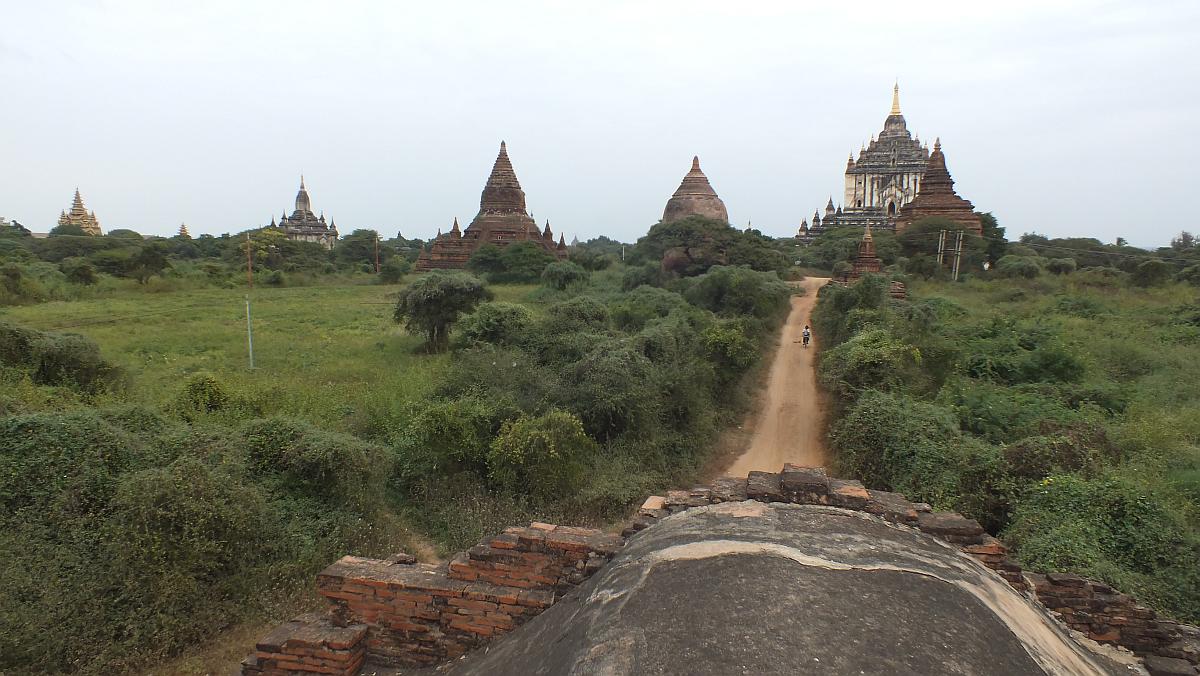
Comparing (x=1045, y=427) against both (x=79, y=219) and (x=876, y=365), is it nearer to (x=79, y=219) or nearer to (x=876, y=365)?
(x=876, y=365)

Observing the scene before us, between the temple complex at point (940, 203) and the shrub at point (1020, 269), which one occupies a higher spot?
the temple complex at point (940, 203)

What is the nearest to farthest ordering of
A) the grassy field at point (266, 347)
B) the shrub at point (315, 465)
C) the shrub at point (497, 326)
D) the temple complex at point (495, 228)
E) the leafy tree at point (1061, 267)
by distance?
the shrub at point (315, 465)
the grassy field at point (266, 347)
the shrub at point (497, 326)
the leafy tree at point (1061, 267)
the temple complex at point (495, 228)

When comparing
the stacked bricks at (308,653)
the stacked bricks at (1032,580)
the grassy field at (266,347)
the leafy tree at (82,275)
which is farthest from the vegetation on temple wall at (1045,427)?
the leafy tree at (82,275)

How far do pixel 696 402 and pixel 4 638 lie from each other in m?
10.0

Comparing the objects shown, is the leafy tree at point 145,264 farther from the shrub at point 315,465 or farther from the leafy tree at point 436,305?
the shrub at point 315,465

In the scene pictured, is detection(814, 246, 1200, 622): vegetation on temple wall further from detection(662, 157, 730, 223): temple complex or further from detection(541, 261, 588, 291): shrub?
detection(662, 157, 730, 223): temple complex

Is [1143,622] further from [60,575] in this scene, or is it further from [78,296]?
[78,296]

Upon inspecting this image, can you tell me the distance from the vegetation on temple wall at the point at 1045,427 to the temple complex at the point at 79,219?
6881 cm

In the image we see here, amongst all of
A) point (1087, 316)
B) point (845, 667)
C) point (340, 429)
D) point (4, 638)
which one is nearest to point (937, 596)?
point (845, 667)

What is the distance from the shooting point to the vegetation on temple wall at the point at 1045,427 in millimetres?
6449

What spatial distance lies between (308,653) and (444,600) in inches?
39.6

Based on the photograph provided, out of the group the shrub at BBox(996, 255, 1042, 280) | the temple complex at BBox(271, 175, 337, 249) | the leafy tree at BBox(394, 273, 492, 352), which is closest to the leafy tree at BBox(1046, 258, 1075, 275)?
the shrub at BBox(996, 255, 1042, 280)

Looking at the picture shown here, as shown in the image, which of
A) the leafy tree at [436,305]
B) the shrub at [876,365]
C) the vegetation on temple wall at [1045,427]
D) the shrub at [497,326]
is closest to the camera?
the vegetation on temple wall at [1045,427]

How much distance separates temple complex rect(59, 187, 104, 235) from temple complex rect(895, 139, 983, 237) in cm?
6849
